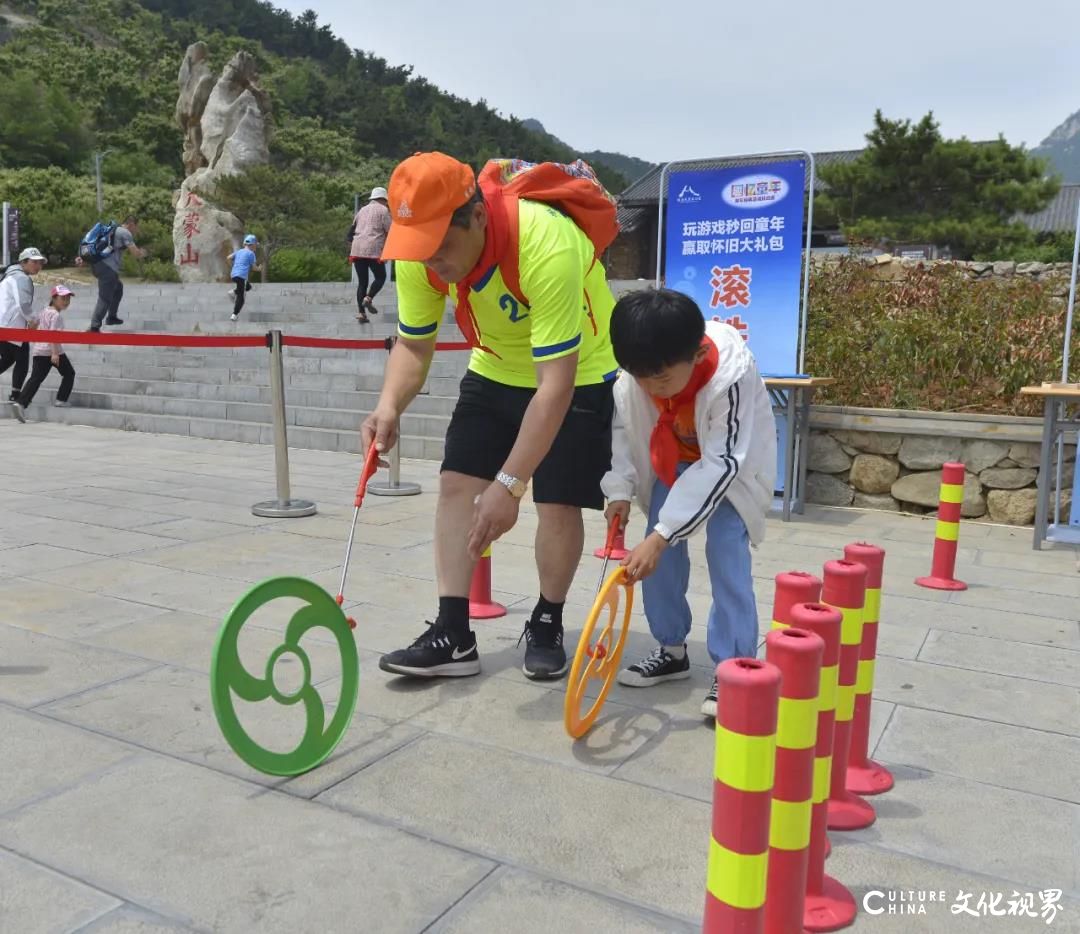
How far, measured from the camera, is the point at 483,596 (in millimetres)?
3998

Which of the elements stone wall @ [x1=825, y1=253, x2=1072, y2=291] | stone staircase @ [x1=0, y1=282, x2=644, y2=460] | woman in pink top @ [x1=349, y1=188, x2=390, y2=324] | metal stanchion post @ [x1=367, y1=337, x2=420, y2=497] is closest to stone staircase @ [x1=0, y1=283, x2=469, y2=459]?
stone staircase @ [x1=0, y1=282, x2=644, y2=460]

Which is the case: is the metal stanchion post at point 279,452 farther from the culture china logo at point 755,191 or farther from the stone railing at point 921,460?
the stone railing at point 921,460

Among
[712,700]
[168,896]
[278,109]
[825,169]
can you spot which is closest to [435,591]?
[712,700]

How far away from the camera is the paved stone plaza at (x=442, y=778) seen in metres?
1.91

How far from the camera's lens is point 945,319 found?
772 centimetres

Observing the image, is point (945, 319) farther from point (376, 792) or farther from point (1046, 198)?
point (1046, 198)

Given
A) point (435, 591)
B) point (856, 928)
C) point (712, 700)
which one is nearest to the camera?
point (856, 928)

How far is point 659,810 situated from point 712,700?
23.7 inches

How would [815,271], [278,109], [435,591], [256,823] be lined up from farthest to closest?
1. [278,109]
2. [815,271]
3. [435,591]
4. [256,823]

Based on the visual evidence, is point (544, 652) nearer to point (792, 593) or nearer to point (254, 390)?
point (792, 593)

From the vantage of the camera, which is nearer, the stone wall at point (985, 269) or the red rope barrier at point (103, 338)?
the red rope barrier at point (103, 338)

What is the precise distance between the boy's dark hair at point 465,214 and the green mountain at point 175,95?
170ft

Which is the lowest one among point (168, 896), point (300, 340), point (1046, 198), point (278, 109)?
point (168, 896)

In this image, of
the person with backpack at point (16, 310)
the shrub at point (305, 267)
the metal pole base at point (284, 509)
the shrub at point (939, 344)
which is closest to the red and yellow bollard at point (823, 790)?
the metal pole base at point (284, 509)
